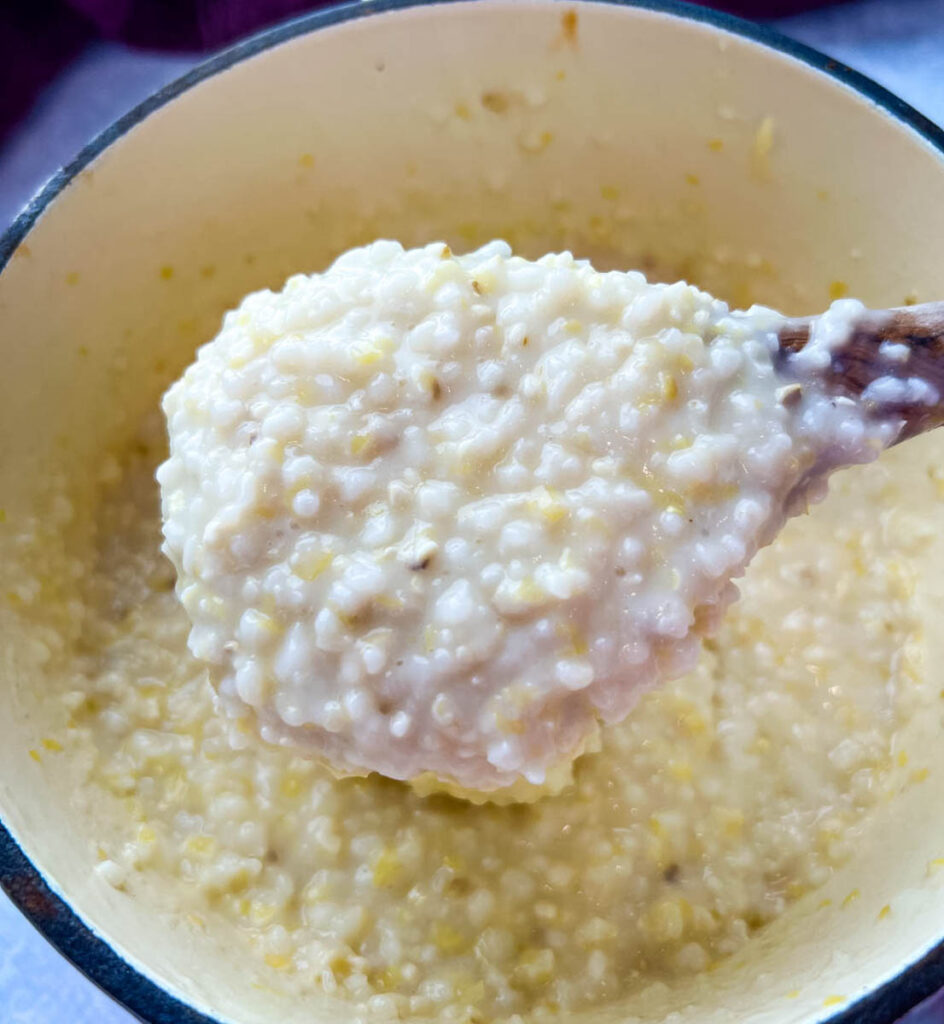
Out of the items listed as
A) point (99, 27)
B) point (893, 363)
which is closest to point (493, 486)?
point (893, 363)

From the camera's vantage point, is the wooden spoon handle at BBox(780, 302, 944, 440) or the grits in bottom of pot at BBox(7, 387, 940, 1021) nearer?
the wooden spoon handle at BBox(780, 302, 944, 440)

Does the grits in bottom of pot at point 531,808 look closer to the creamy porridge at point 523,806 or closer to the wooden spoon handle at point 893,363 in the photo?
the creamy porridge at point 523,806

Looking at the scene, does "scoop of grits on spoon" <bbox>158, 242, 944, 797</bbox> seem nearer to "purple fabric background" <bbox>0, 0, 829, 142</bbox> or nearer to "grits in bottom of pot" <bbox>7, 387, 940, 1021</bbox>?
"grits in bottom of pot" <bbox>7, 387, 940, 1021</bbox>

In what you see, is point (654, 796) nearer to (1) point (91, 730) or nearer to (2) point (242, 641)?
(2) point (242, 641)

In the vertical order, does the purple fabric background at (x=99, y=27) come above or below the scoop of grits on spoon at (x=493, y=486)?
above

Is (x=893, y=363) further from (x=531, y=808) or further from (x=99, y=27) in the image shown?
(x=99, y=27)

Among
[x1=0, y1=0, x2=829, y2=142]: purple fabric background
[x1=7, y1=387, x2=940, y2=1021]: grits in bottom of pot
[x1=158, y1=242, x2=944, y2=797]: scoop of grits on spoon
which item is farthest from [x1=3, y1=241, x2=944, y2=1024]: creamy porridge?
[x1=0, y1=0, x2=829, y2=142]: purple fabric background

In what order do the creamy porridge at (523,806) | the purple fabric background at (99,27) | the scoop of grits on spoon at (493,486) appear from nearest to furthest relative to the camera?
the scoop of grits on spoon at (493,486)
the creamy porridge at (523,806)
the purple fabric background at (99,27)

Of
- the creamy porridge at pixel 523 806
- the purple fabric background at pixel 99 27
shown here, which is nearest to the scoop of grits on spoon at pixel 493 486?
the creamy porridge at pixel 523 806
